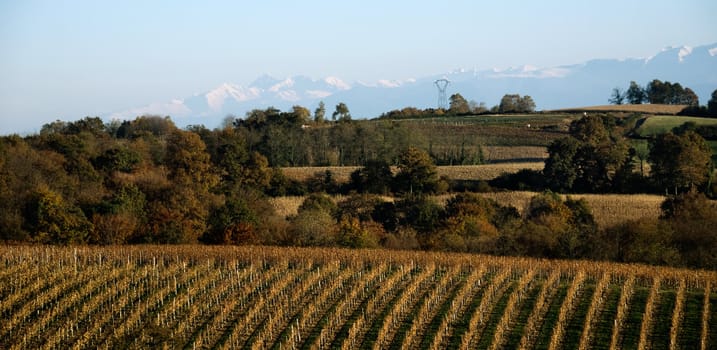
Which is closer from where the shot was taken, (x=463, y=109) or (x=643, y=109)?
(x=643, y=109)

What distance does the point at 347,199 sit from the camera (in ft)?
195

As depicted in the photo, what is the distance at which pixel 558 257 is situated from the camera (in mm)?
44031

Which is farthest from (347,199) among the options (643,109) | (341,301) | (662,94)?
(662,94)

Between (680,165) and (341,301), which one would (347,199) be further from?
(341,301)

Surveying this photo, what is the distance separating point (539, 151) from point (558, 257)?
4253cm

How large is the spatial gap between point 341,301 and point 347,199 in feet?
94.3

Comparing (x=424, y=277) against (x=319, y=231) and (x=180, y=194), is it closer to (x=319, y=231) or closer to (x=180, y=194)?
(x=319, y=231)

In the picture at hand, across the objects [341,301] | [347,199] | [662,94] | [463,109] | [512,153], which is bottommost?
[341,301]

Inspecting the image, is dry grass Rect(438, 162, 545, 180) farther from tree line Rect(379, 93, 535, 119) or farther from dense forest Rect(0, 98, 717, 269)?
tree line Rect(379, 93, 535, 119)

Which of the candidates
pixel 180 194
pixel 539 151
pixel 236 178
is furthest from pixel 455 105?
pixel 180 194

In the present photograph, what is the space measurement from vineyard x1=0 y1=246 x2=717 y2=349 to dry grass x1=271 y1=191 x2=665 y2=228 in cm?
1871

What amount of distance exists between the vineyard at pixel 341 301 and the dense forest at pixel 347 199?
615cm

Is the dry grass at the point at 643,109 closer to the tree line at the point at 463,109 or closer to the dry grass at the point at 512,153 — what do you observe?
the tree line at the point at 463,109

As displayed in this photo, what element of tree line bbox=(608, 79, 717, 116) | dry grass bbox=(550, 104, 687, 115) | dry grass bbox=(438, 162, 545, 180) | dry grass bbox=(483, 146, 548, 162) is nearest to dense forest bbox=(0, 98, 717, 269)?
dry grass bbox=(483, 146, 548, 162)
